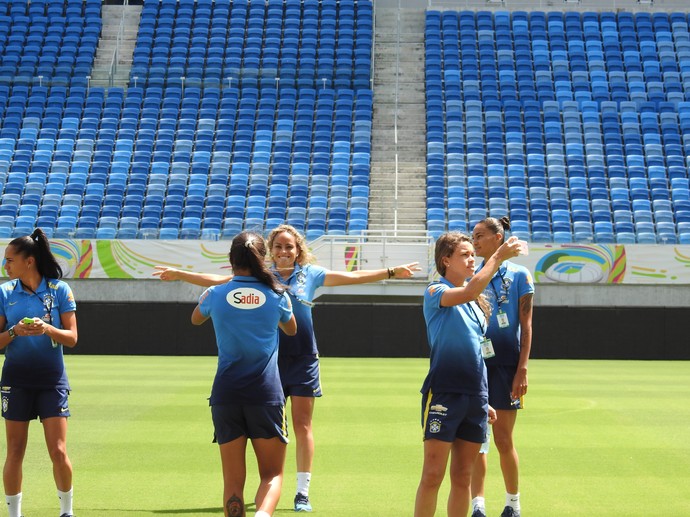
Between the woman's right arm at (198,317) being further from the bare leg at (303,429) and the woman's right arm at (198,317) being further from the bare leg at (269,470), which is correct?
the bare leg at (303,429)

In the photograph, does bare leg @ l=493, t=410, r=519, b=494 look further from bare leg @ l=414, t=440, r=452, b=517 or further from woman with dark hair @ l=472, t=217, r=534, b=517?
bare leg @ l=414, t=440, r=452, b=517

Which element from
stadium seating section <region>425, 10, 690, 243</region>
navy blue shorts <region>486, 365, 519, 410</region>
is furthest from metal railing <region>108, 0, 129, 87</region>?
navy blue shorts <region>486, 365, 519, 410</region>

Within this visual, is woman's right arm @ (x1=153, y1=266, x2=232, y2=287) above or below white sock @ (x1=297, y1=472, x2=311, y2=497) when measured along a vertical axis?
above

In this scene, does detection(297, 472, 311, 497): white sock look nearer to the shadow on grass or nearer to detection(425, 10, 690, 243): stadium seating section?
the shadow on grass

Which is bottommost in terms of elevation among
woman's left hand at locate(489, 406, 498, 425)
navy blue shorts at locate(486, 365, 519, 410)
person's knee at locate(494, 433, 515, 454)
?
person's knee at locate(494, 433, 515, 454)

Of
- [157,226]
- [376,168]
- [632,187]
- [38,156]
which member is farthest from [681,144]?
[38,156]

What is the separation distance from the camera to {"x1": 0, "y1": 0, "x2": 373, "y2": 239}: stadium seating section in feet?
98.6

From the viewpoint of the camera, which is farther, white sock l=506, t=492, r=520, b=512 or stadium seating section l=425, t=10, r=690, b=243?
stadium seating section l=425, t=10, r=690, b=243

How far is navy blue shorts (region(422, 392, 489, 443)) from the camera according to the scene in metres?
5.96

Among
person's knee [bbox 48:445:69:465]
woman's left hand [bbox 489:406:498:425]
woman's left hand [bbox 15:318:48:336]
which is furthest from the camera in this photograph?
person's knee [bbox 48:445:69:465]

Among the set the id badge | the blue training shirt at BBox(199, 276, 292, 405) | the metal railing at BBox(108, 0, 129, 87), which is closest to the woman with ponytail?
the id badge

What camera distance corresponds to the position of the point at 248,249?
5.89 m

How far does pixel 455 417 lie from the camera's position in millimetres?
5988

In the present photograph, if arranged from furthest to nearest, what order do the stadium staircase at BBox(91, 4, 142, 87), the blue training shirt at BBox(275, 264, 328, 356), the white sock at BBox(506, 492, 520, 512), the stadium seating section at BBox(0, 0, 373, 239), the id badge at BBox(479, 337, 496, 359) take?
the stadium staircase at BBox(91, 4, 142, 87), the stadium seating section at BBox(0, 0, 373, 239), the blue training shirt at BBox(275, 264, 328, 356), the white sock at BBox(506, 492, 520, 512), the id badge at BBox(479, 337, 496, 359)
